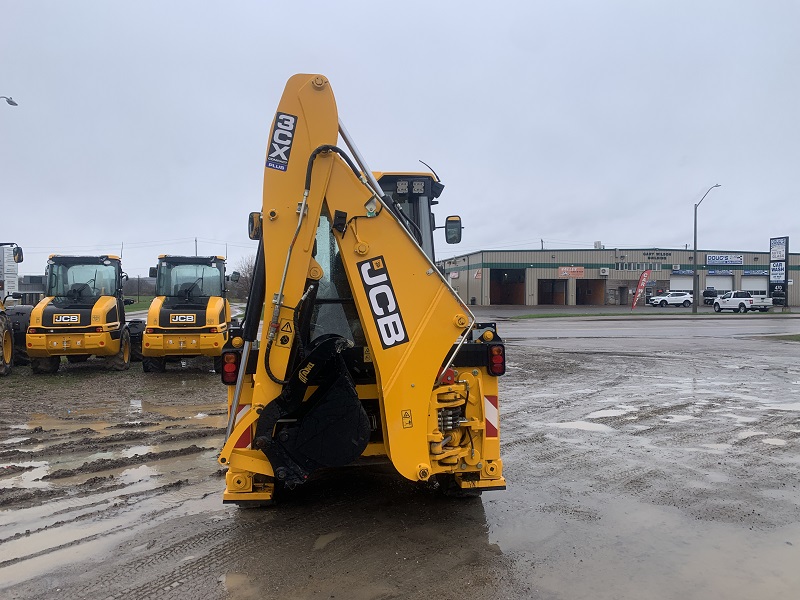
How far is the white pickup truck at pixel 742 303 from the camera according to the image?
151 ft

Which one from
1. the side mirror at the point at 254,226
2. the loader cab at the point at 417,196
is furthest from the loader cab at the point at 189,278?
the side mirror at the point at 254,226

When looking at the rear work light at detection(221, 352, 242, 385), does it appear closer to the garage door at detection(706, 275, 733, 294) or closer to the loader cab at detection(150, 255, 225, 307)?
the loader cab at detection(150, 255, 225, 307)

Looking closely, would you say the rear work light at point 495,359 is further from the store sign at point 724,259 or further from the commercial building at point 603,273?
the store sign at point 724,259

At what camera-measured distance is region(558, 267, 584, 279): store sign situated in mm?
60062

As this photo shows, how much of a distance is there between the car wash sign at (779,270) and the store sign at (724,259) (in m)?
16.4

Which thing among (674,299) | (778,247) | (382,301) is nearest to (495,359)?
(382,301)

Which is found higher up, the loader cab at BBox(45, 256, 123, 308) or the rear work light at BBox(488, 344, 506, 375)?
the loader cab at BBox(45, 256, 123, 308)

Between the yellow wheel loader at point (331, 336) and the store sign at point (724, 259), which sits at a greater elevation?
the store sign at point (724, 259)

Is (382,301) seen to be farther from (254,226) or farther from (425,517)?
(425,517)

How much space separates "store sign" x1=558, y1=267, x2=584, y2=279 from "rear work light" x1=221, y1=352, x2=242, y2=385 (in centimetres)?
5815

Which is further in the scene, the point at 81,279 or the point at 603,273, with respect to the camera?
the point at 603,273

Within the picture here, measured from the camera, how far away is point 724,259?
6228 cm

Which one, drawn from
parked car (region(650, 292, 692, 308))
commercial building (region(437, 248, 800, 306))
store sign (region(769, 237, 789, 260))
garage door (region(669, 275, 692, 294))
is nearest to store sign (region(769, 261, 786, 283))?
store sign (region(769, 237, 789, 260))

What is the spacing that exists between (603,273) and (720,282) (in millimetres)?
12729
